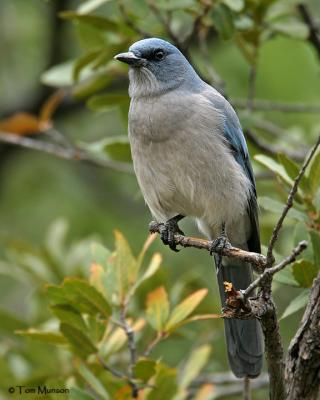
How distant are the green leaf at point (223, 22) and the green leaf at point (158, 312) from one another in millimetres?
1754

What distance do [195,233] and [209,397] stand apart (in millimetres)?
3503

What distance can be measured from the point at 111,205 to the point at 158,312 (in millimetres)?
4888

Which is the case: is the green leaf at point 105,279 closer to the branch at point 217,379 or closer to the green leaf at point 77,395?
the green leaf at point 77,395

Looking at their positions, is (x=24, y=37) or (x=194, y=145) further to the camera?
(x=24, y=37)

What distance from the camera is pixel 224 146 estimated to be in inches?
209

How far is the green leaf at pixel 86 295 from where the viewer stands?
427 cm

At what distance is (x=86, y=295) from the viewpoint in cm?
430

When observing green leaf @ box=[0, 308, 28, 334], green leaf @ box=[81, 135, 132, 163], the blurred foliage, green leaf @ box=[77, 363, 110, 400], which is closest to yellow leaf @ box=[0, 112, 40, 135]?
the blurred foliage

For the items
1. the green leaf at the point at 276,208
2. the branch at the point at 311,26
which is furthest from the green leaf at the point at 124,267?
the branch at the point at 311,26

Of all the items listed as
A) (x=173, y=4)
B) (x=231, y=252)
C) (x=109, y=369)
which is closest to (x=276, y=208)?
(x=231, y=252)

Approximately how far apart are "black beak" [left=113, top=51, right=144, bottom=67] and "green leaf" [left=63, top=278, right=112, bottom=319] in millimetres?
1658

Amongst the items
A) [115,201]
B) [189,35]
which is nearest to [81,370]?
[189,35]

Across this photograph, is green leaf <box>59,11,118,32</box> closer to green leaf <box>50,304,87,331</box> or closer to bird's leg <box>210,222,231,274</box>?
bird's leg <box>210,222,231,274</box>

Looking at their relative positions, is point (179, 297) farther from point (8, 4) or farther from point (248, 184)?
point (8, 4)
